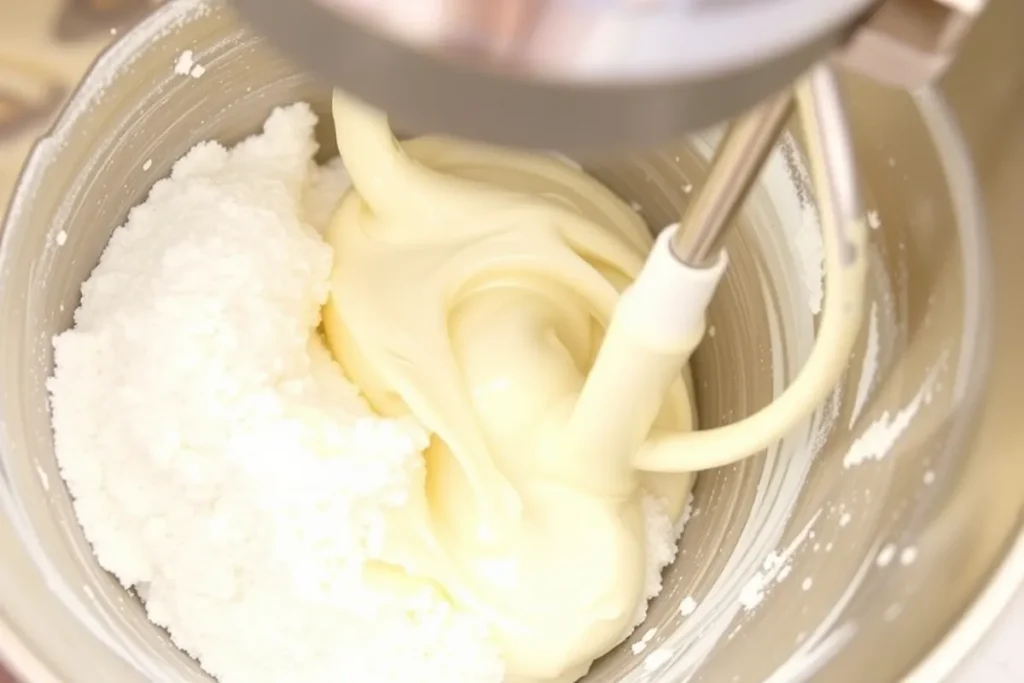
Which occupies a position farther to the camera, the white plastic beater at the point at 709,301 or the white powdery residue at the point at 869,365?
the white powdery residue at the point at 869,365

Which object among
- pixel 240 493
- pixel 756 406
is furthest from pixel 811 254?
pixel 240 493

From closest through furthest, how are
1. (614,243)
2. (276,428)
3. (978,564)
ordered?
(978,564), (276,428), (614,243)

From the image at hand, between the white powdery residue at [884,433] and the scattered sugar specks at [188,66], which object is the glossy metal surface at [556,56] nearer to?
the white powdery residue at [884,433]

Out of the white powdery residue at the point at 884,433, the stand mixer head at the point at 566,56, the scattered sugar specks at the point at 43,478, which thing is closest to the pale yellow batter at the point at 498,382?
the white powdery residue at the point at 884,433

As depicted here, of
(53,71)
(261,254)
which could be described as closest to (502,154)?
(261,254)

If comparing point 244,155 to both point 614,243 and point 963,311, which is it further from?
point 963,311

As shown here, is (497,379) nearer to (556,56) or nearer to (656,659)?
(656,659)
